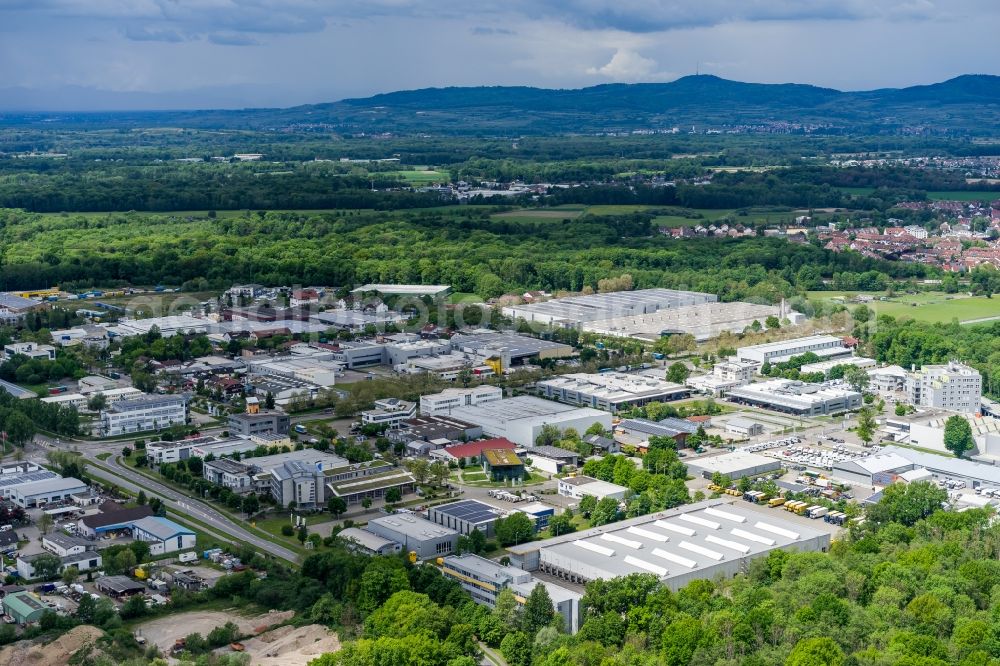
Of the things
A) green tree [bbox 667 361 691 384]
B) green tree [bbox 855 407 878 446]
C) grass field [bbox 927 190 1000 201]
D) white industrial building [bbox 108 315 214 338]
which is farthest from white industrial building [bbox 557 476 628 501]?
grass field [bbox 927 190 1000 201]

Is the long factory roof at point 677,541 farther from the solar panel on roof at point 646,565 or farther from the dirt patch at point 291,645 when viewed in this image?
the dirt patch at point 291,645

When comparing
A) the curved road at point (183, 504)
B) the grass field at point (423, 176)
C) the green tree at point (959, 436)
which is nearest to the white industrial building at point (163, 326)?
the curved road at point (183, 504)

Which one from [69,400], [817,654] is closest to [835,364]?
[817,654]

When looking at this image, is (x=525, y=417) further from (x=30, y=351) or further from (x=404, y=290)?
(x=404, y=290)

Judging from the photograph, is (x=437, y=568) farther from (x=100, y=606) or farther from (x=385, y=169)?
(x=385, y=169)

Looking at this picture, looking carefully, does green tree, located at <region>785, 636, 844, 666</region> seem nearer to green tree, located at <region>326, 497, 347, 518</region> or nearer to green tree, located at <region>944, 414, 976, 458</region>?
green tree, located at <region>326, 497, 347, 518</region>
